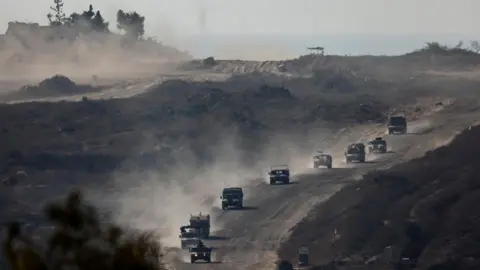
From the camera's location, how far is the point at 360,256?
5006cm

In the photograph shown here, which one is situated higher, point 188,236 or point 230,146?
point 230,146

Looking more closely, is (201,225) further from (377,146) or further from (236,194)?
(377,146)

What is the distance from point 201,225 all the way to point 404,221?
9246 mm

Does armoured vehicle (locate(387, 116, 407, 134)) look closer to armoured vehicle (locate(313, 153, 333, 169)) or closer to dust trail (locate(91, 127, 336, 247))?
dust trail (locate(91, 127, 336, 247))

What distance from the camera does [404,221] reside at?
54.2 meters

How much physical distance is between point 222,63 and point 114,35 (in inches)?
1017

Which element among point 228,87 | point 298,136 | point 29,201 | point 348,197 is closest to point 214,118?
point 298,136

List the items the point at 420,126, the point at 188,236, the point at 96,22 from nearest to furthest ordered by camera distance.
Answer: the point at 188,236 < the point at 420,126 < the point at 96,22

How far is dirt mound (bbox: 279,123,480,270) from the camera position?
50.1m

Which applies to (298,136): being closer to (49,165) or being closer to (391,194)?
(49,165)

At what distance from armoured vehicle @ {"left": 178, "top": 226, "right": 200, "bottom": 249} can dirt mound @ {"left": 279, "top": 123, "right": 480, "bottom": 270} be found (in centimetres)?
445

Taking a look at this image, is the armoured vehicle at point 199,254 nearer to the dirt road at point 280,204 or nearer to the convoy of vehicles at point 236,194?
the convoy of vehicles at point 236,194

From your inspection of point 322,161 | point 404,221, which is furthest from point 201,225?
point 322,161

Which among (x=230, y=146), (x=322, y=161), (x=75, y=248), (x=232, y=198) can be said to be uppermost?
(x=230, y=146)
